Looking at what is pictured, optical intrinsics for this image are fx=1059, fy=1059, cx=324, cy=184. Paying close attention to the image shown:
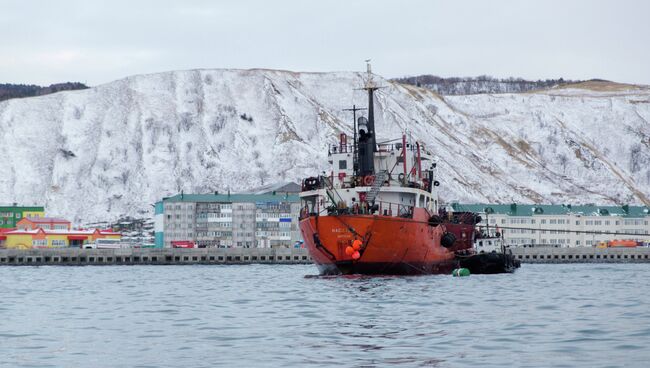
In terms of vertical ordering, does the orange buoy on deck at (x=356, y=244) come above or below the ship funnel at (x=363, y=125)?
below

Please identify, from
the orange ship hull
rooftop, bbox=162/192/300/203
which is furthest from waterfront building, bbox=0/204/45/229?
the orange ship hull

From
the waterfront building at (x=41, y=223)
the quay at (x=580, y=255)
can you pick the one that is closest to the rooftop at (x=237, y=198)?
the waterfront building at (x=41, y=223)

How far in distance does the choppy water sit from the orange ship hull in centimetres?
984

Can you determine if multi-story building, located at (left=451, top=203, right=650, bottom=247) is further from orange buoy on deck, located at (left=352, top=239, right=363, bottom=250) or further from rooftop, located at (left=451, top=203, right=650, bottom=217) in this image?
orange buoy on deck, located at (left=352, top=239, right=363, bottom=250)

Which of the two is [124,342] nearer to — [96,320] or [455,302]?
[96,320]

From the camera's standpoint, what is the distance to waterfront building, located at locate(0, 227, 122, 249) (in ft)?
559

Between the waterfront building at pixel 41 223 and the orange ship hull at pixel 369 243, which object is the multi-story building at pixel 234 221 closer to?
the waterfront building at pixel 41 223

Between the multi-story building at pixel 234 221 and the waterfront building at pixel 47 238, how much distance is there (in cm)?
1198

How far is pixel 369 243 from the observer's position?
65062mm

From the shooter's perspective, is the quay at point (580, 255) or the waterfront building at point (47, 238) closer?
the quay at point (580, 255)

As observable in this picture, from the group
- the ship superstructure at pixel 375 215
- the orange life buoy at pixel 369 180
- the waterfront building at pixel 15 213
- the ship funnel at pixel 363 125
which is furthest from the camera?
the waterfront building at pixel 15 213

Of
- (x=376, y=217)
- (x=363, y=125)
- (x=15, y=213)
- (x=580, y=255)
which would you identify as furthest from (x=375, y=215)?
(x=15, y=213)

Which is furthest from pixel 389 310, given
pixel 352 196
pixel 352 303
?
pixel 352 196

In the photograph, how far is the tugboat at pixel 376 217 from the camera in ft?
214
